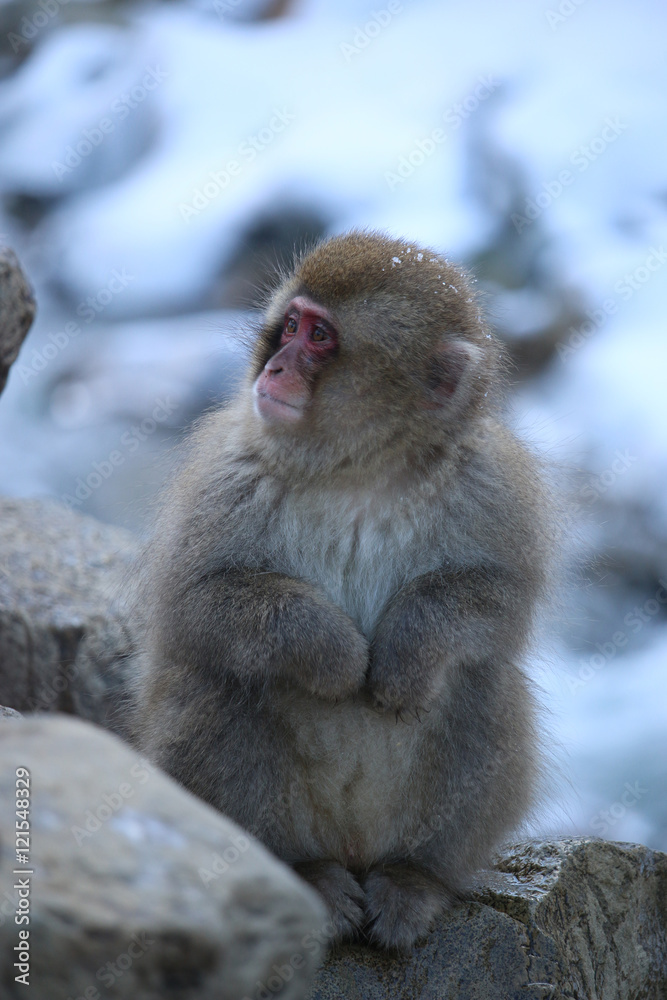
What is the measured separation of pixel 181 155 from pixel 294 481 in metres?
10.6

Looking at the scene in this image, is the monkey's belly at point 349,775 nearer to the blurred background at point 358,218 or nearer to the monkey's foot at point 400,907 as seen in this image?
the monkey's foot at point 400,907

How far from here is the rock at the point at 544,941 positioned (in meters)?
3.32

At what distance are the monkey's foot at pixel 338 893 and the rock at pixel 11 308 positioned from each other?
9.31 feet

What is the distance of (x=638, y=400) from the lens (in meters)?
10.4

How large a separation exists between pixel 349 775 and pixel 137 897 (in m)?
1.80

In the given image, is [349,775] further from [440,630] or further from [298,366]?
[298,366]

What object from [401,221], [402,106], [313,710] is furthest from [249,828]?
[402,106]

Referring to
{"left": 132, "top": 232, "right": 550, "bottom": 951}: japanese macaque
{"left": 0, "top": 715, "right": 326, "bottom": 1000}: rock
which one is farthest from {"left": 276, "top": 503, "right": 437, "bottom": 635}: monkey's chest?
{"left": 0, "top": 715, "right": 326, "bottom": 1000}: rock

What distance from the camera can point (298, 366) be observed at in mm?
3656

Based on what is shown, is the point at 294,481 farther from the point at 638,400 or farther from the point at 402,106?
the point at 402,106

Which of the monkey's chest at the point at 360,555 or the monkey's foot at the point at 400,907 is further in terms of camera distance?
the monkey's chest at the point at 360,555

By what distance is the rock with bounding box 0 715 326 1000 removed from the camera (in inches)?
66.7

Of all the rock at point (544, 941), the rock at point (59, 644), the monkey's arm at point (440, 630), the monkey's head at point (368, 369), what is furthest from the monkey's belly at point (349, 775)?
the rock at point (59, 644)

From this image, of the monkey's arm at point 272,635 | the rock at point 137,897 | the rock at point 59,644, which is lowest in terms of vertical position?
the rock at point 59,644
